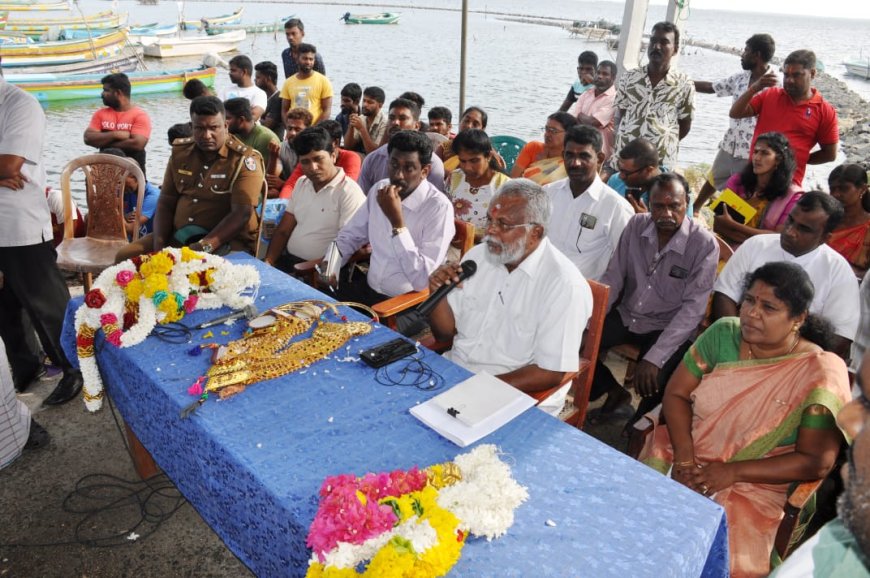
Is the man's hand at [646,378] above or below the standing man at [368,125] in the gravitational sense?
below

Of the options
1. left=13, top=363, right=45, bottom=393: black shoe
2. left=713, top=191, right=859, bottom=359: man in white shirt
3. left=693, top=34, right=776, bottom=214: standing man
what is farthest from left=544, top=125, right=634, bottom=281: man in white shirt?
left=13, top=363, right=45, bottom=393: black shoe

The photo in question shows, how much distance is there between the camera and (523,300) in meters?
2.83

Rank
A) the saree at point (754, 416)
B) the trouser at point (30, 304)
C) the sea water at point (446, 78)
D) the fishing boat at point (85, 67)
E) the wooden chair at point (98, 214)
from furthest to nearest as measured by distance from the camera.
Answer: the fishing boat at point (85, 67) → the sea water at point (446, 78) → the wooden chair at point (98, 214) → the trouser at point (30, 304) → the saree at point (754, 416)

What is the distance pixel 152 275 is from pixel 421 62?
33.6 m

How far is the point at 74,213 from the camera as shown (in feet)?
16.8

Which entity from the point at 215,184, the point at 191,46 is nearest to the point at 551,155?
the point at 215,184

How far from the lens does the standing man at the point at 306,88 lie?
7.50m

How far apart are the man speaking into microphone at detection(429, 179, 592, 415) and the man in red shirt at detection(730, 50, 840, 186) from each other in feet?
10.2

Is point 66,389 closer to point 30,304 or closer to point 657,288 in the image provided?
point 30,304

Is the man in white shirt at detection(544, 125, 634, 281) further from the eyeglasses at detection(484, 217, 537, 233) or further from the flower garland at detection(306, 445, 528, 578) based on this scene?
the flower garland at detection(306, 445, 528, 578)

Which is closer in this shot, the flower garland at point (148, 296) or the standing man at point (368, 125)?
the flower garland at point (148, 296)

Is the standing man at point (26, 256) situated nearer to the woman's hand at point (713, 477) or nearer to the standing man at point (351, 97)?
the woman's hand at point (713, 477)

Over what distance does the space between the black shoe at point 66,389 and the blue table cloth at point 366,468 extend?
1.47 m

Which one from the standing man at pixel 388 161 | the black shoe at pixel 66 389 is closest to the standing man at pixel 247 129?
the standing man at pixel 388 161
